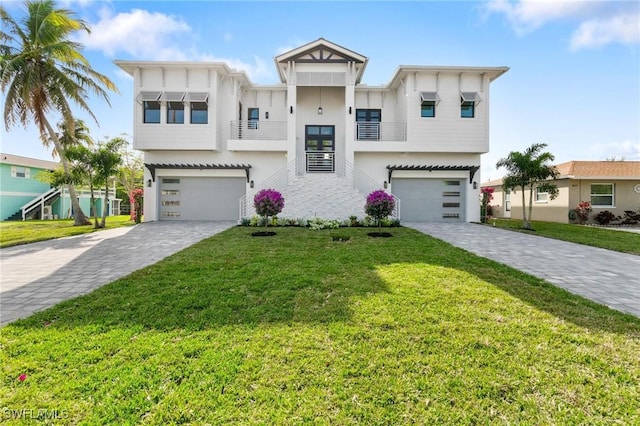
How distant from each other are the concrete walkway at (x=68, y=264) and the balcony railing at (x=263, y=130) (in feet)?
25.2

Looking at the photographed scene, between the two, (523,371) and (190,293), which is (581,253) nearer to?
(523,371)

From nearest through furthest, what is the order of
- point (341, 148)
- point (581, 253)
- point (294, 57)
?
point (581, 253) → point (294, 57) → point (341, 148)

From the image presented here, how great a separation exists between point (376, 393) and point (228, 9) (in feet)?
39.3

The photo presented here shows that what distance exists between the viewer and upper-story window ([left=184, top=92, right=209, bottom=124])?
48.4 ft

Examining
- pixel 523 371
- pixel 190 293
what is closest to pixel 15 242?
pixel 190 293

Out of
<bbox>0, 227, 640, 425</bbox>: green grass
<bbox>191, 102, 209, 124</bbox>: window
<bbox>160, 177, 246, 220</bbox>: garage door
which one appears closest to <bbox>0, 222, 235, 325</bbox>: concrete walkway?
<bbox>0, 227, 640, 425</bbox>: green grass

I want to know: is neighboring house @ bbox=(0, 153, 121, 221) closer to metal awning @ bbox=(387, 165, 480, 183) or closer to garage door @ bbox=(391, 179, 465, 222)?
metal awning @ bbox=(387, 165, 480, 183)

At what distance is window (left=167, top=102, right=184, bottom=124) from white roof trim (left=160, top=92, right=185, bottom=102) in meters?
0.27

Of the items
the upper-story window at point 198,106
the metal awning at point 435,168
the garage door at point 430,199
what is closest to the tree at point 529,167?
the metal awning at point 435,168

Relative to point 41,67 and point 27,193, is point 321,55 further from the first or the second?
point 27,193

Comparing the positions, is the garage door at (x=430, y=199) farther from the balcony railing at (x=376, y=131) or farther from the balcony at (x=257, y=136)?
the balcony at (x=257, y=136)

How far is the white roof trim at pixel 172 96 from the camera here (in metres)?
14.8

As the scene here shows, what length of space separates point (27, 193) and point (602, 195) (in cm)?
4026

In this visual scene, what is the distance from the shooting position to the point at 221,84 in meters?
15.5
